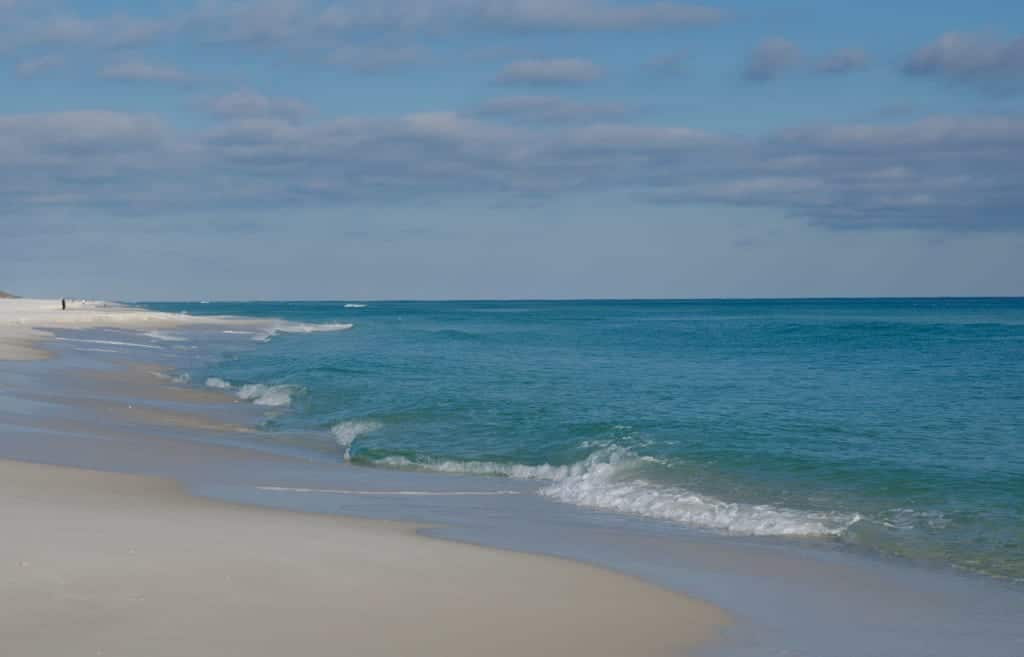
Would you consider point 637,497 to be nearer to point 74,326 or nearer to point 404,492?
point 404,492

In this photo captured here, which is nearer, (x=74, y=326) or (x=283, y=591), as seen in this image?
(x=283, y=591)

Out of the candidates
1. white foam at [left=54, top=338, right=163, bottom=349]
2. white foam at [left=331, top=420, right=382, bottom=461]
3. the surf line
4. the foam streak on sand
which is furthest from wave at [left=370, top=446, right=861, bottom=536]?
white foam at [left=54, top=338, right=163, bottom=349]

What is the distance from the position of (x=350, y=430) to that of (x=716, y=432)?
738 cm

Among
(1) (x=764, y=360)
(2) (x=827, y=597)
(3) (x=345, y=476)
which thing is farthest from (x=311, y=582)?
(1) (x=764, y=360)

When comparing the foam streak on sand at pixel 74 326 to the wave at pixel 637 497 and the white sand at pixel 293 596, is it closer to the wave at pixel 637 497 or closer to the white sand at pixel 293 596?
the wave at pixel 637 497

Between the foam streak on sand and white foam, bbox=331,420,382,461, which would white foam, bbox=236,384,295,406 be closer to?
white foam, bbox=331,420,382,461

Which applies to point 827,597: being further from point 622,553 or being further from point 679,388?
point 679,388

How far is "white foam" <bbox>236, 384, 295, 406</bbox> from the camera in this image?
2806 cm

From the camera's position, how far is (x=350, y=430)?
22172mm

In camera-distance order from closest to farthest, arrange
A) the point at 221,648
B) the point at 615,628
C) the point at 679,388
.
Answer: the point at 221,648
the point at 615,628
the point at 679,388

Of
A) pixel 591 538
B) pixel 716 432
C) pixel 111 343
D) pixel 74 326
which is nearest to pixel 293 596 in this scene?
pixel 591 538

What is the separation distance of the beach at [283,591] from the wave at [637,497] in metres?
3.44

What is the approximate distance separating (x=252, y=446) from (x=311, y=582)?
1114cm

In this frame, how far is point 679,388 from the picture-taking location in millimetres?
30297
